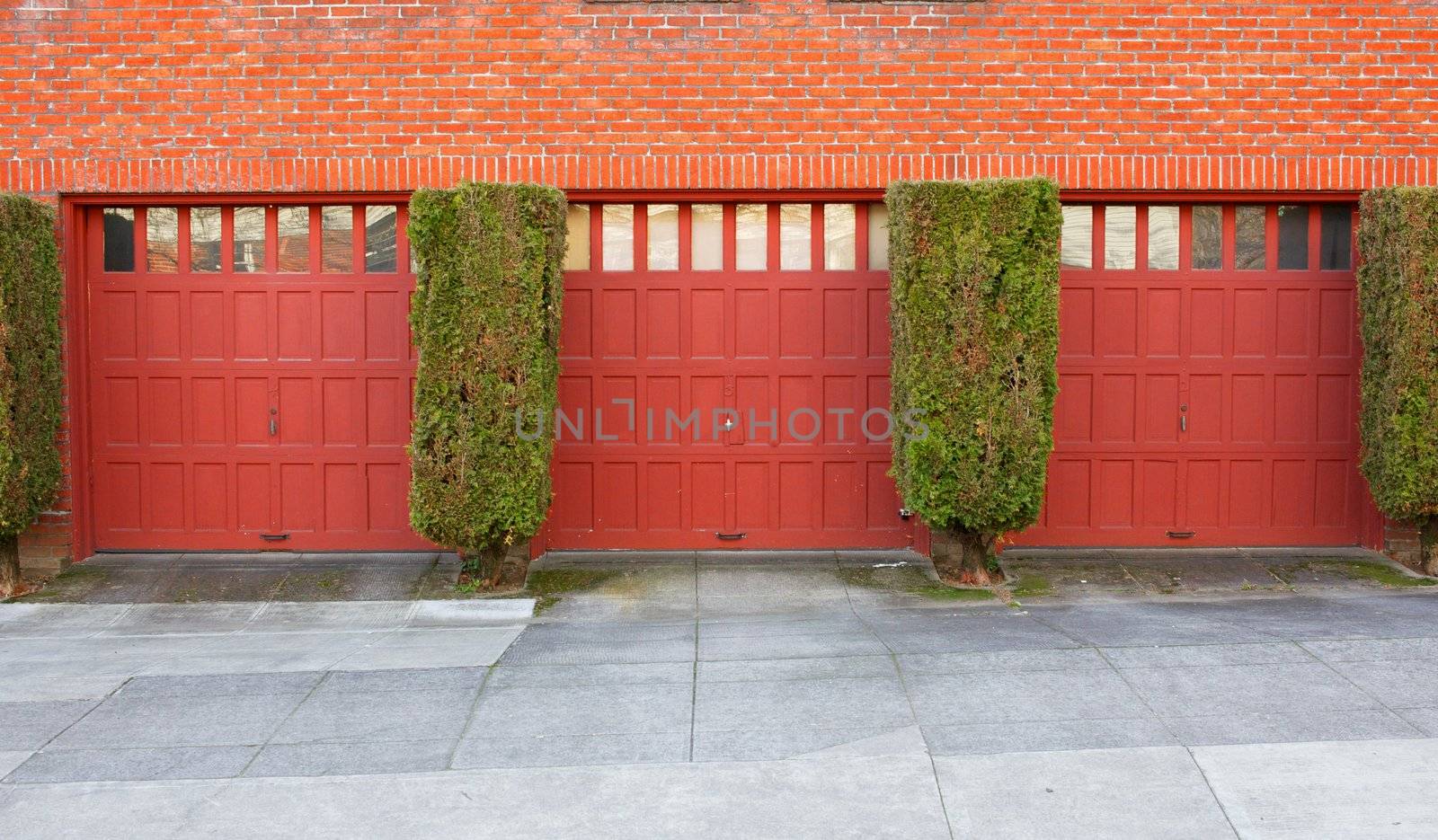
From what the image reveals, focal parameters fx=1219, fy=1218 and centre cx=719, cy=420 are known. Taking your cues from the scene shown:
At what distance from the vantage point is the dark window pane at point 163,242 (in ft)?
28.7

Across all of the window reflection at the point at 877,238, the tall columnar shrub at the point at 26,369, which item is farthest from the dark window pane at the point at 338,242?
the window reflection at the point at 877,238

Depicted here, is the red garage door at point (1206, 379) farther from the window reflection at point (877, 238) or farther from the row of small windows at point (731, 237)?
the window reflection at point (877, 238)

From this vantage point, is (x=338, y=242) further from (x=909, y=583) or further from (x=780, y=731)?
(x=780, y=731)

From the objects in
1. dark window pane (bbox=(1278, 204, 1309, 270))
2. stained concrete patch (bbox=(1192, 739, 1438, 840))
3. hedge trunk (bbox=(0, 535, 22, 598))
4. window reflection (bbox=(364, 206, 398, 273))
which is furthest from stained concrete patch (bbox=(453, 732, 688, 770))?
dark window pane (bbox=(1278, 204, 1309, 270))

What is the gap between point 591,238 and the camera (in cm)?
873

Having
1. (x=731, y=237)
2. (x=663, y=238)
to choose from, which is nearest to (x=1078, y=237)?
(x=731, y=237)

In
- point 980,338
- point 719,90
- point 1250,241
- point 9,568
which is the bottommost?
point 9,568

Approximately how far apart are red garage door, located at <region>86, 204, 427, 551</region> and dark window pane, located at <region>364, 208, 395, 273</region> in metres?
0.01

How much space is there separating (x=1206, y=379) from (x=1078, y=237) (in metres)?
1.39

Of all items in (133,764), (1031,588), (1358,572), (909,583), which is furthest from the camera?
(1358,572)

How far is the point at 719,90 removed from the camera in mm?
8406

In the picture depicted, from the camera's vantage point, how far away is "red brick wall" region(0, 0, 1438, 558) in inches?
329

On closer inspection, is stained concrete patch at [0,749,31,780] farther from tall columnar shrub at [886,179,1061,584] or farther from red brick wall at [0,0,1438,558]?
tall columnar shrub at [886,179,1061,584]

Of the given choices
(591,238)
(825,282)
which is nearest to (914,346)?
(825,282)
